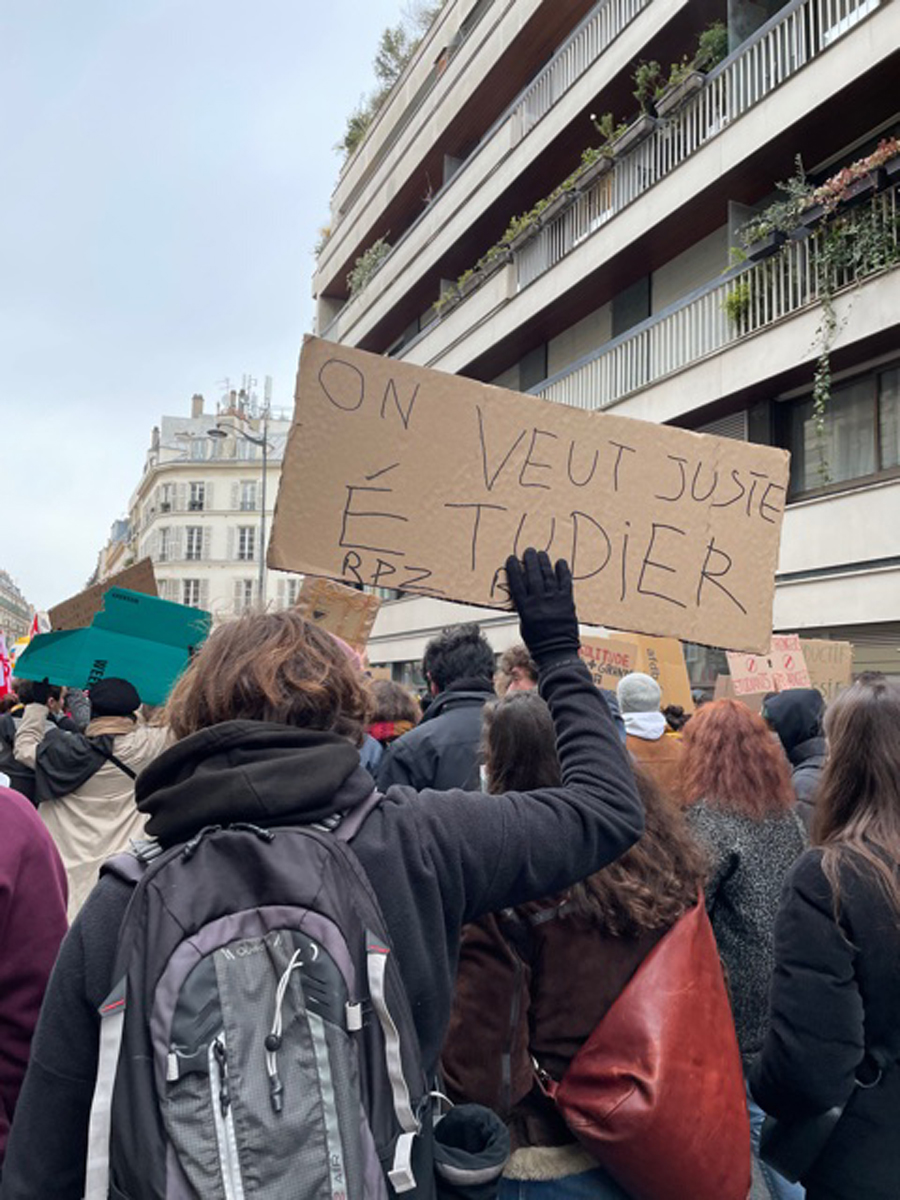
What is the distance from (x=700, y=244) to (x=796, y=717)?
38.8 ft

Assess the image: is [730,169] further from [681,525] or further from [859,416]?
[681,525]

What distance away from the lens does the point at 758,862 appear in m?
3.19

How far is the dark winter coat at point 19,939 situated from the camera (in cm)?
190

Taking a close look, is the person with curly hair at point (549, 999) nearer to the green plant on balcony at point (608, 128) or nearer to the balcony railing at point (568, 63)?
the green plant on balcony at point (608, 128)

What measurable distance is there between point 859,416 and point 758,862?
10555 millimetres

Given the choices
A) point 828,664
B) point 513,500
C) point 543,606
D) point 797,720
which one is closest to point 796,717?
point 797,720

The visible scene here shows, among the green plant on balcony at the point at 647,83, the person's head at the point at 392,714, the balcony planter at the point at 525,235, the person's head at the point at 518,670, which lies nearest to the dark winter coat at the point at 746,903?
the person's head at the point at 518,670

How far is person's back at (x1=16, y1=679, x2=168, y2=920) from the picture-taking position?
4.78 meters

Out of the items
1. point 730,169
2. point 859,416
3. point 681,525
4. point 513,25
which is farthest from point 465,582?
point 513,25

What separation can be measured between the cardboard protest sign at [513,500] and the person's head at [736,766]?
0.46m

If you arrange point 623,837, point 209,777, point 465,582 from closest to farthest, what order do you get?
point 209,777 < point 623,837 < point 465,582

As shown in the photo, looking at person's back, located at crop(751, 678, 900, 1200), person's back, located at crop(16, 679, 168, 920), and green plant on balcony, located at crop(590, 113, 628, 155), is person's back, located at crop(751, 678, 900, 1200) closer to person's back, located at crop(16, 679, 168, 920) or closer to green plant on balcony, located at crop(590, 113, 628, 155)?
person's back, located at crop(16, 679, 168, 920)

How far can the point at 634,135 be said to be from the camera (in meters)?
15.4

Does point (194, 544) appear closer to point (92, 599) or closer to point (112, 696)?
point (92, 599)
